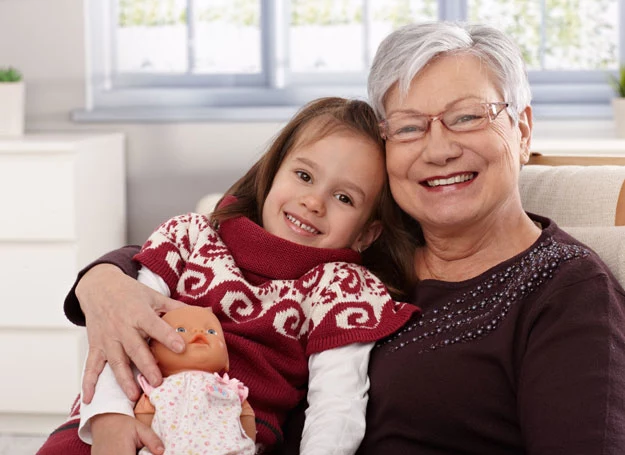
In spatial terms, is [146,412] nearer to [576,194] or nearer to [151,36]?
[576,194]

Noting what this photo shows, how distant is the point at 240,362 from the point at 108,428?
0.27 metres

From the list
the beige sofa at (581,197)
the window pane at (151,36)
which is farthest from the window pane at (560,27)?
the beige sofa at (581,197)

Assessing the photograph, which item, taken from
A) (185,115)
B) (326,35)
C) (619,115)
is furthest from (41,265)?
(619,115)

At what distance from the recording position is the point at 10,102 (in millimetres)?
3287

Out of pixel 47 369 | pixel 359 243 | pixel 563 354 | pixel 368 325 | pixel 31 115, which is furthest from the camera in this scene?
pixel 31 115

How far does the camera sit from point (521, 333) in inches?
52.3

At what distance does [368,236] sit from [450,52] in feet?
1.35

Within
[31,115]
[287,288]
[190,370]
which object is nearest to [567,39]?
[31,115]

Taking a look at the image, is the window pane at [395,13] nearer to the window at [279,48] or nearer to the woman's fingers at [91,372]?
the window at [279,48]

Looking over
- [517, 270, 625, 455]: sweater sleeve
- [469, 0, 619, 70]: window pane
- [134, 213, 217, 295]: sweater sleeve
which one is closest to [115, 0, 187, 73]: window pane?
[469, 0, 619, 70]: window pane

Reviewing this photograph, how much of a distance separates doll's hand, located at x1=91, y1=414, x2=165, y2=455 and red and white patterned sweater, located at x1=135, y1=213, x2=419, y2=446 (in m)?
0.22

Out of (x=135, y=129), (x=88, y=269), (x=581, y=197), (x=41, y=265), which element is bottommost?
(x=41, y=265)

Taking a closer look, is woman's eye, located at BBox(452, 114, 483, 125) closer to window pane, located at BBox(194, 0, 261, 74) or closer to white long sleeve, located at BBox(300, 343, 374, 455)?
white long sleeve, located at BBox(300, 343, 374, 455)

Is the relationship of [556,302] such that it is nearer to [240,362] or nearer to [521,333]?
[521,333]
